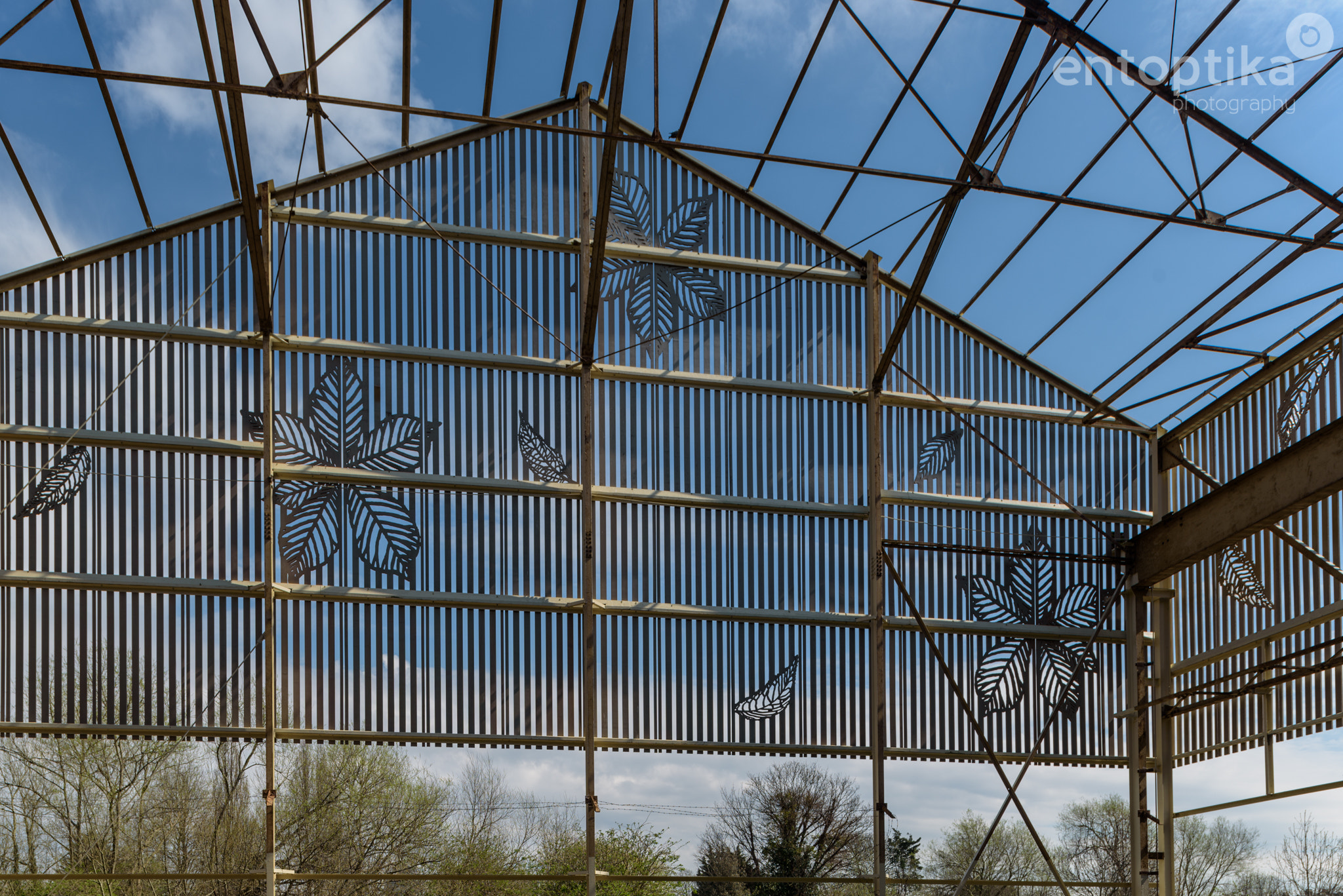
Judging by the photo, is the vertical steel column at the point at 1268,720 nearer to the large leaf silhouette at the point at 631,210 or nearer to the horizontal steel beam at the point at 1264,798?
the horizontal steel beam at the point at 1264,798

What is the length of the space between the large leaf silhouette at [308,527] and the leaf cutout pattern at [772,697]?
15.1 feet

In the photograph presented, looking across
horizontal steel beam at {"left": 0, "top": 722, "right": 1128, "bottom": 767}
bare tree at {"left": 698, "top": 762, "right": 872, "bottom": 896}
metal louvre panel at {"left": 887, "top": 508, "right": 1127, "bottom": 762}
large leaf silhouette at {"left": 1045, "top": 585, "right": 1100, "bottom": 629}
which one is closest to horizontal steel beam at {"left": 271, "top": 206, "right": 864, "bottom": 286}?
metal louvre panel at {"left": 887, "top": 508, "right": 1127, "bottom": 762}

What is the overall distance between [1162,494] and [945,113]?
18.1ft

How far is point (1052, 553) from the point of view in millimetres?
12945

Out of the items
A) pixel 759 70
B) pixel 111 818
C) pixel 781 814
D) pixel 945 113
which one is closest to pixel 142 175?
pixel 759 70

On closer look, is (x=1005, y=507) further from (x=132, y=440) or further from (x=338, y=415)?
(x=132, y=440)

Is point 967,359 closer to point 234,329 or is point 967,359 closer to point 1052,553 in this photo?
point 1052,553

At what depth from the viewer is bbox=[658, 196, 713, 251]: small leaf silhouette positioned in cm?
1266

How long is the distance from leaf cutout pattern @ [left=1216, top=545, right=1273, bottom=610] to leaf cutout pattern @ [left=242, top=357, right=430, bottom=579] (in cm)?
871

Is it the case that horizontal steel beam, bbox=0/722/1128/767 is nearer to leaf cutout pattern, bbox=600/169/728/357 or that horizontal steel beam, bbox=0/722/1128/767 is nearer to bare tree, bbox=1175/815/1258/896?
leaf cutout pattern, bbox=600/169/728/357

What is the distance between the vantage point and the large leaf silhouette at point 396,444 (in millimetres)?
11570

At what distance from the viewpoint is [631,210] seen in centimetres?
1261

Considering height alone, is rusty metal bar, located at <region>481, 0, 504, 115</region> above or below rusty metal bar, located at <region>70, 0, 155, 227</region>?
above

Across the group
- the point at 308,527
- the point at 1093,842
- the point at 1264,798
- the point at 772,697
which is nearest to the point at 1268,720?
the point at 1264,798
